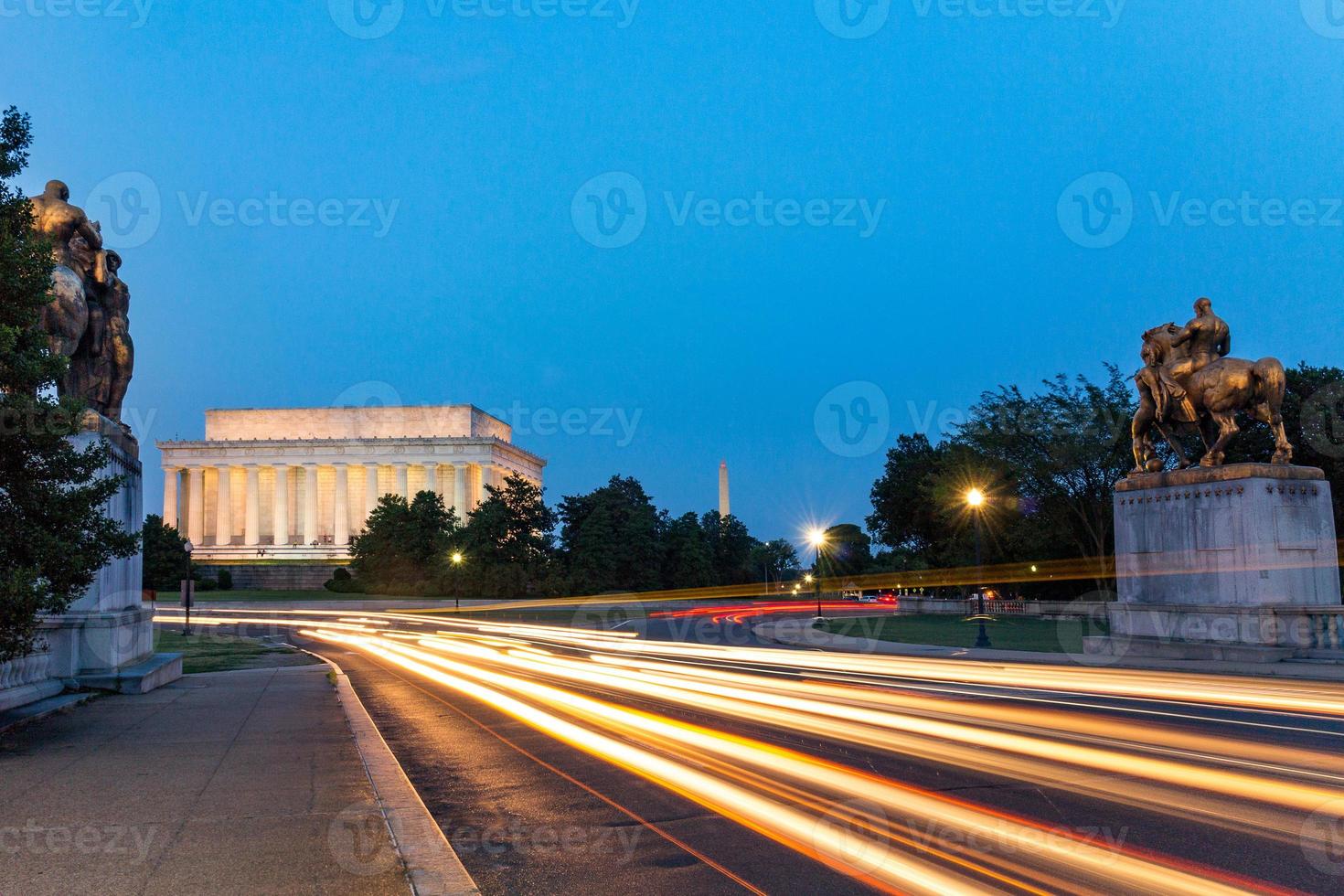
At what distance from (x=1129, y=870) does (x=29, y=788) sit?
9.58 metres

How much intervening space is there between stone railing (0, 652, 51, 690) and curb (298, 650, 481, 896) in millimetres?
6144

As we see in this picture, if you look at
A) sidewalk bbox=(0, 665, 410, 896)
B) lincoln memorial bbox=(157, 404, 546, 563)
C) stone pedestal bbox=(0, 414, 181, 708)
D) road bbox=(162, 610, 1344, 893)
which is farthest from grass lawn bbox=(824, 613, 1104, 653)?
lincoln memorial bbox=(157, 404, 546, 563)

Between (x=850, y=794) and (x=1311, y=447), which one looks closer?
(x=850, y=794)

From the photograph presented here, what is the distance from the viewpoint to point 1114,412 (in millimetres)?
58812

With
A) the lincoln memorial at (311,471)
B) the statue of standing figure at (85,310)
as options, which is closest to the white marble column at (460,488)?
the lincoln memorial at (311,471)

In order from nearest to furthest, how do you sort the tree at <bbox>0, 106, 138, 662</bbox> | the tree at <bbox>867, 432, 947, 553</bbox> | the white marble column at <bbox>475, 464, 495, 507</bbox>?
the tree at <bbox>0, 106, 138, 662</bbox> < the tree at <bbox>867, 432, 947, 553</bbox> < the white marble column at <bbox>475, 464, 495, 507</bbox>

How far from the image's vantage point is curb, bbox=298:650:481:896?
676 cm

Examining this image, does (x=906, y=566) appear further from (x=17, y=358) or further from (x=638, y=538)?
(x=17, y=358)

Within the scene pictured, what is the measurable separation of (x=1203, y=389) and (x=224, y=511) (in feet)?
405

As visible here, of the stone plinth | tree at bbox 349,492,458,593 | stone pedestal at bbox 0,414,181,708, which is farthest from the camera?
tree at bbox 349,492,458,593

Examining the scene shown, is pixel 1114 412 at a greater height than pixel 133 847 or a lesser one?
greater

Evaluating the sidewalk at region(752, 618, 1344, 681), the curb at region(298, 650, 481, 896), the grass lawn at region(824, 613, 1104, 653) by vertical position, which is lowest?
the grass lawn at region(824, 613, 1104, 653)

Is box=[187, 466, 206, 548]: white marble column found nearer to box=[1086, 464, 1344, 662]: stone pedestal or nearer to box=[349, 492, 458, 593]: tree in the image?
box=[349, 492, 458, 593]: tree

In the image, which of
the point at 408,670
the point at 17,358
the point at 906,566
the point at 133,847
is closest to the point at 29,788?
the point at 133,847
